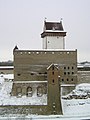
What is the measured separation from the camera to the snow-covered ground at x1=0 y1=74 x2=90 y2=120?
909 inches

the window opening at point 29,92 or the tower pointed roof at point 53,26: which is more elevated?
the tower pointed roof at point 53,26

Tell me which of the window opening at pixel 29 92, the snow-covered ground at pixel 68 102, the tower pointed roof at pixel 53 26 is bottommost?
the snow-covered ground at pixel 68 102

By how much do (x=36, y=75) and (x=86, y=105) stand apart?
5.67 meters

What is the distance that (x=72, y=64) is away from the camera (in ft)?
93.8

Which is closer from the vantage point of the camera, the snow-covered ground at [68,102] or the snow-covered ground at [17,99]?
the snow-covered ground at [68,102]

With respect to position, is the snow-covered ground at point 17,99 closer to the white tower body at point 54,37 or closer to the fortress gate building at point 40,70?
the fortress gate building at point 40,70

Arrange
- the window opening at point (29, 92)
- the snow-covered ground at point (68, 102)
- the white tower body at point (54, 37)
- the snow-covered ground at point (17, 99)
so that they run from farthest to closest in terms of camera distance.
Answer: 1. the white tower body at point (54, 37)
2. the window opening at point (29, 92)
3. the snow-covered ground at point (17, 99)
4. the snow-covered ground at point (68, 102)

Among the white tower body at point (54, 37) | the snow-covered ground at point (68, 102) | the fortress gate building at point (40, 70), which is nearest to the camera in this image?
the snow-covered ground at point (68, 102)

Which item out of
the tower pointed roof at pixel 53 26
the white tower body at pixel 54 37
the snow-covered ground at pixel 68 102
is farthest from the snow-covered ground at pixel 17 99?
the tower pointed roof at pixel 53 26

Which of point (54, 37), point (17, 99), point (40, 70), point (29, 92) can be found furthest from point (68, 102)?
point (54, 37)

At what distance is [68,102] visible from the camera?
25406mm

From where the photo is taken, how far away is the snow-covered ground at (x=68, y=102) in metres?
23.1

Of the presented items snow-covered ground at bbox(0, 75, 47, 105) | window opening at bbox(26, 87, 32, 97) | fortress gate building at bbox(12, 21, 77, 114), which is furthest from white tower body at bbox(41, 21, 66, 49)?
snow-covered ground at bbox(0, 75, 47, 105)

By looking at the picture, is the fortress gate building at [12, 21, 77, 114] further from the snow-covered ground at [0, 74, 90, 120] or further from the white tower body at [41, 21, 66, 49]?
the white tower body at [41, 21, 66, 49]
